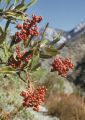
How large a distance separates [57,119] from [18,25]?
463 centimetres

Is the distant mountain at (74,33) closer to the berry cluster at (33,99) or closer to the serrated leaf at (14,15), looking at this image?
the serrated leaf at (14,15)

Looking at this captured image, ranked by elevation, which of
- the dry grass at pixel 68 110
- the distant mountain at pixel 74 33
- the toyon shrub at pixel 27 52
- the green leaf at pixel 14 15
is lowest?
the dry grass at pixel 68 110

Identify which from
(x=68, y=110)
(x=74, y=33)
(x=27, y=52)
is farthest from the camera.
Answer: (x=74, y=33)

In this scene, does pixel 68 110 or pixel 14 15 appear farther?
pixel 68 110

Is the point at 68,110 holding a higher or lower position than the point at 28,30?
lower

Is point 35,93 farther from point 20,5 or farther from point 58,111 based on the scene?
point 58,111

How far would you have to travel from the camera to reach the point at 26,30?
1.43 m

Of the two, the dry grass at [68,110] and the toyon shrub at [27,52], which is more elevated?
the toyon shrub at [27,52]

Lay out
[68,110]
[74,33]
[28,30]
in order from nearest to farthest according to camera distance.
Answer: [28,30] → [68,110] → [74,33]

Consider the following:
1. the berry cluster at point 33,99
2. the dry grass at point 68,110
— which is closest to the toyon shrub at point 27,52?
the berry cluster at point 33,99

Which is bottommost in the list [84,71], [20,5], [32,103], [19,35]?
[84,71]

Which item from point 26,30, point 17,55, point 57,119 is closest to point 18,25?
point 26,30

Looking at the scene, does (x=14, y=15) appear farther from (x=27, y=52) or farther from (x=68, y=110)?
(x=68, y=110)

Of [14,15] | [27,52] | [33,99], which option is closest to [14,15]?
[14,15]
